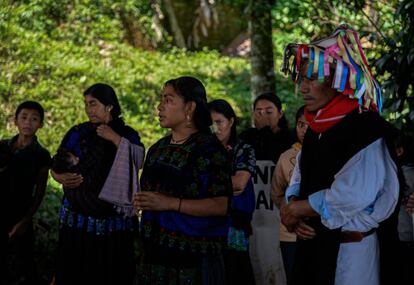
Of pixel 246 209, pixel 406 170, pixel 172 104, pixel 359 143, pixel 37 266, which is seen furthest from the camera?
pixel 37 266

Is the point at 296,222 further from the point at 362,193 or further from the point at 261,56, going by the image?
the point at 261,56

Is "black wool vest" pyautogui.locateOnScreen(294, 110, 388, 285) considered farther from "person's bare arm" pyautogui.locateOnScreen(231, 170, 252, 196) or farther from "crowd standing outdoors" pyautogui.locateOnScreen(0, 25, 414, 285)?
"person's bare arm" pyautogui.locateOnScreen(231, 170, 252, 196)

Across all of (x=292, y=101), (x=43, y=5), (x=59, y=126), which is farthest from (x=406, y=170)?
(x=43, y=5)

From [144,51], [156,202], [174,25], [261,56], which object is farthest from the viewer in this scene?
[174,25]

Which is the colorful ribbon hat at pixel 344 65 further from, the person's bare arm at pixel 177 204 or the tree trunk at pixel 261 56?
the tree trunk at pixel 261 56

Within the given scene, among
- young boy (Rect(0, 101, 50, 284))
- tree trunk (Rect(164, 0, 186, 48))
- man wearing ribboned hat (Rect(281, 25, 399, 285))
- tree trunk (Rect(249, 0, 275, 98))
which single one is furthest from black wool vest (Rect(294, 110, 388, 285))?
tree trunk (Rect(164, 0, 186, 48))

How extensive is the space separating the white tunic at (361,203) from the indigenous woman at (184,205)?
69 cm

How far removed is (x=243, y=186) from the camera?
17.2ft

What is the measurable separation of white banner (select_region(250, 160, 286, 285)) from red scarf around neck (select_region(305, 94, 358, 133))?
2.23m

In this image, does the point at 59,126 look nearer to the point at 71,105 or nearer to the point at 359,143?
the point at 71,105

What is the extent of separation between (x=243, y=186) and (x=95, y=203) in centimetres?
119

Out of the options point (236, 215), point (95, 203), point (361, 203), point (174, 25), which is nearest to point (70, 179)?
point (95, 203)

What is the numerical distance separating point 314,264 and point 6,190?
353 cm

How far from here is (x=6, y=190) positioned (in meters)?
6.34
